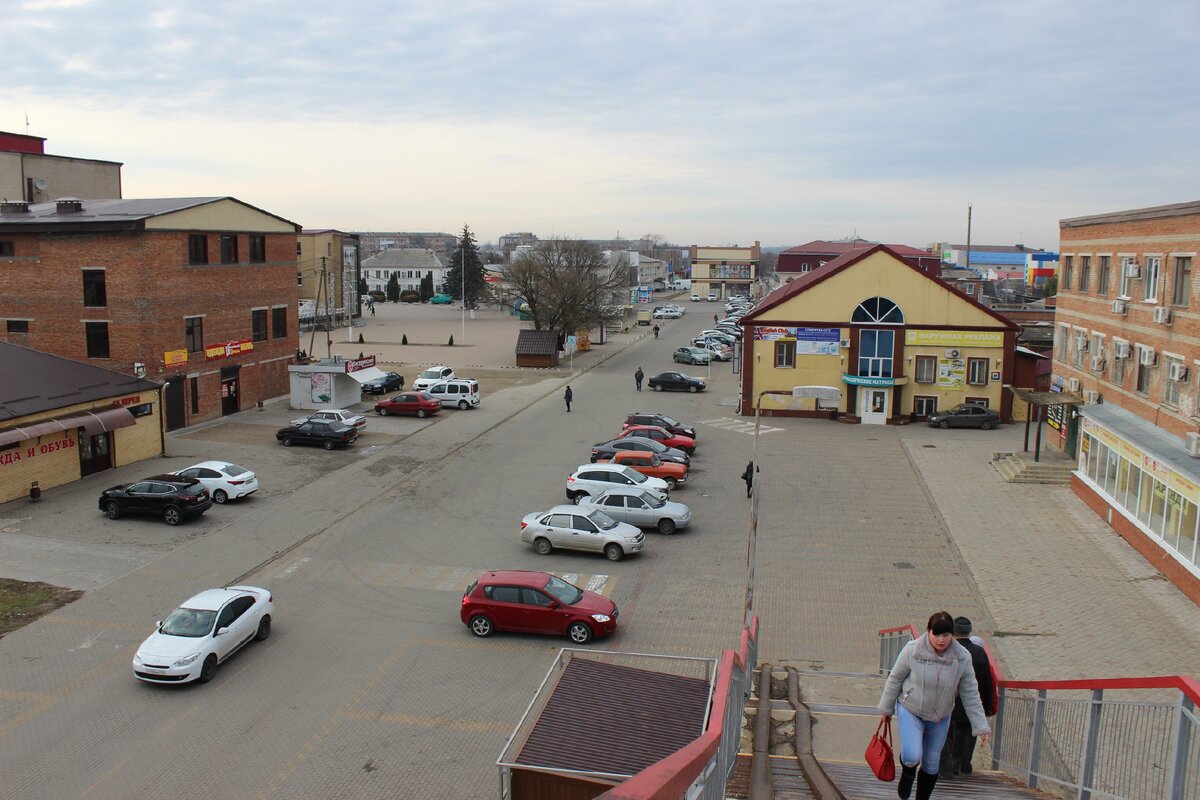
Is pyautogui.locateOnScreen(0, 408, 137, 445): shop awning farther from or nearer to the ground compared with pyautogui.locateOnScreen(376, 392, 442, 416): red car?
farther from the ground

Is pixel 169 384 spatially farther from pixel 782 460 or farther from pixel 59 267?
pixel 782 460

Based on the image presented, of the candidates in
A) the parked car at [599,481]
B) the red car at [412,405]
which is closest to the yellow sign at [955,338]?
the parked car at [599,481]

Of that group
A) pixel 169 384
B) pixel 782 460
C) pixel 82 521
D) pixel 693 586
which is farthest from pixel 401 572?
pixel 169 384

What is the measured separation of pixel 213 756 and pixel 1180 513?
817 inches

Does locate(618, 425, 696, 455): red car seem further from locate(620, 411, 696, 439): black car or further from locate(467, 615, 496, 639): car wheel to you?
locate(467, 615, 496, 639): car wheel

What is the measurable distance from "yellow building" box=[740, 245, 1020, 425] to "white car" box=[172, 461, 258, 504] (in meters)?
25.2

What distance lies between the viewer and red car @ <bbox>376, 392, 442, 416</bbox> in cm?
4338

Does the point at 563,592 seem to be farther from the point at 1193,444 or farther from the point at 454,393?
the point at 454,393

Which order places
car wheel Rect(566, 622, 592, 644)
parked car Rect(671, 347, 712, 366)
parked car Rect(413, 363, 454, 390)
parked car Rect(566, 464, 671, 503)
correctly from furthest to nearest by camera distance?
parked car Rect(671, 347, 712, 366)
parked car Rect(413, 363, 454, 390)
parked car Rect(566, 464, 671, 503)
car wheel Rect(566, 622, 592, 644)

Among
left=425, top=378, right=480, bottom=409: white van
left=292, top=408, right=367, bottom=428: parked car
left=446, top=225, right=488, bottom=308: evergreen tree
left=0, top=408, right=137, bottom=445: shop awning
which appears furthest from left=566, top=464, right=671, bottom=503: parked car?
left=446, top=225, right=488, bottom=308: evergreen tree

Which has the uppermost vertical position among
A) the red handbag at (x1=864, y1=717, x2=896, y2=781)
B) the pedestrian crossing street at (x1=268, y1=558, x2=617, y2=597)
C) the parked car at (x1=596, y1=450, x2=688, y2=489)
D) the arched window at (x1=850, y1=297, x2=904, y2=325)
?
the arched window at (x1=850, y1=297, x2=904, y2=325)

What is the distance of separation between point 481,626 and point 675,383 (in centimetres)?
3491

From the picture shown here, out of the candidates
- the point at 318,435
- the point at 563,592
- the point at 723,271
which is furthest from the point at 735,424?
the point at 723,271

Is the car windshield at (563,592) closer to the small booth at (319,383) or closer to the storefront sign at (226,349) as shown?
the storefront sign at (226,349)
